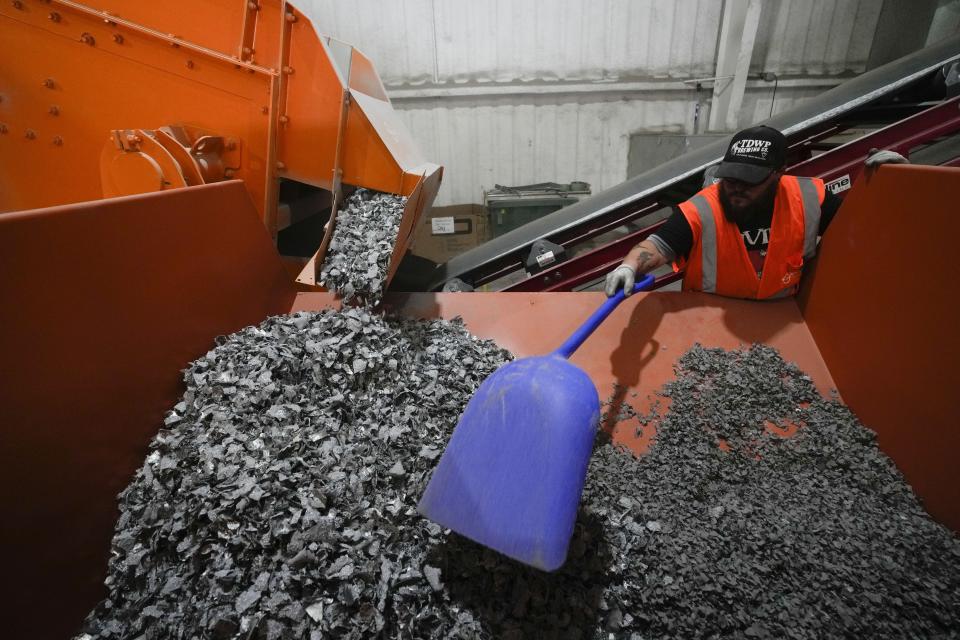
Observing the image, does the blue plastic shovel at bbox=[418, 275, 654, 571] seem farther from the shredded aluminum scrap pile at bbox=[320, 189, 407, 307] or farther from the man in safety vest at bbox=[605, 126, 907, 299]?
the shredded aluminum scrap pile at bbox=[320, 189, 407, 307]

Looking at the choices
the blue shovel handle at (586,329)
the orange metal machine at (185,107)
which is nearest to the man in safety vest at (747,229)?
the blue shovel handle at (586,329)

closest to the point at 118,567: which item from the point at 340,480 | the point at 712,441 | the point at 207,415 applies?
the point at 207,415

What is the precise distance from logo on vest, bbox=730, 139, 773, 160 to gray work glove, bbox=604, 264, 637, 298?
2.24 feet

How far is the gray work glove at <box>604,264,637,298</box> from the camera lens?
159 centimetres

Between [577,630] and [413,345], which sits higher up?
[413,345]

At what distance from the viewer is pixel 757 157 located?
1705 mm

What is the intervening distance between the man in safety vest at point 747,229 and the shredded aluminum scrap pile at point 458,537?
58 centimetres

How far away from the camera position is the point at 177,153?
166 cm

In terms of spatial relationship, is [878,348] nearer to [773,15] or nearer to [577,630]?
[577,630]

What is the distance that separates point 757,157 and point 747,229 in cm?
29

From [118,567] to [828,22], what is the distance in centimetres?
617

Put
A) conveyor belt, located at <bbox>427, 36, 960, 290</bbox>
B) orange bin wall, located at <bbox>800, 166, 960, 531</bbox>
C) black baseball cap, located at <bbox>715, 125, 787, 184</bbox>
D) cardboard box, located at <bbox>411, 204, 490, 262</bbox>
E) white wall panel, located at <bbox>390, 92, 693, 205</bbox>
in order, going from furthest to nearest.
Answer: cardboard box, located at <bbox>411, 204, 490, 262</bbox>, white wall panel, located at <bbox>390, 92, 693, 205</bbox>, conveyor belt, located at <bbox>427, 36, 960, 290</bbox>, black baseball cap, located at <bbox>715, 125, 787, 184</bbox>, orange bin wall, located at <bbox>800, 166, 960, 531</bbox>

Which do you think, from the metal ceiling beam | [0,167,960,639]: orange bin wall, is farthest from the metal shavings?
the metal ceiling beam

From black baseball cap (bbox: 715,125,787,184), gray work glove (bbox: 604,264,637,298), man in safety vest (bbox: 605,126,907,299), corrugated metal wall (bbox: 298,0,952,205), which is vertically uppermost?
corrugated metal wall (bbox: 298,0,952,205)
